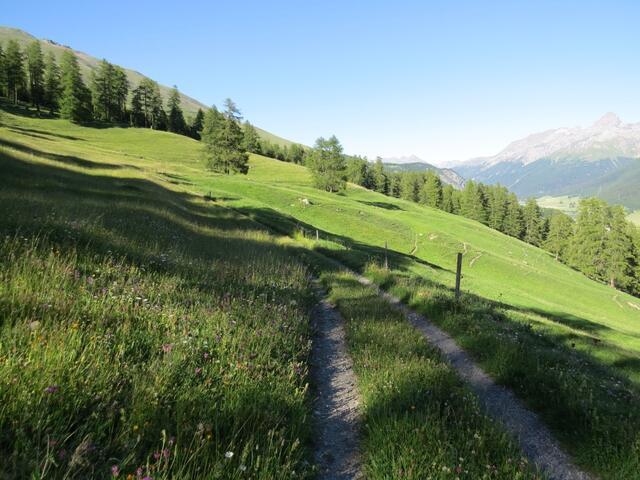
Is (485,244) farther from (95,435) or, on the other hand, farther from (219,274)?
(95,435)

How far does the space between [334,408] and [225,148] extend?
71475mm

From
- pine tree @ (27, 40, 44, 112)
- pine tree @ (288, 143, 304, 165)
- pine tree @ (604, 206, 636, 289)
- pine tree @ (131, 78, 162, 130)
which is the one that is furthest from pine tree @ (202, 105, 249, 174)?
pine tree @ (288, 143, 304, 165)

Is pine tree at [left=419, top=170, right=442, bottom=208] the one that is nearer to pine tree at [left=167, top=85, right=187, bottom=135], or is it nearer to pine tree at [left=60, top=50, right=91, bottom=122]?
pine tree at [left=167, top=85, right=187, bottom=135]

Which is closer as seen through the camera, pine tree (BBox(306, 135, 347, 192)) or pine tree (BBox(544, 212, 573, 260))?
pine tree (BBox(306, 135, 347, 192))

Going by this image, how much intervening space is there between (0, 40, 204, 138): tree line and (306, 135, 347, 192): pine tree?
59363mm

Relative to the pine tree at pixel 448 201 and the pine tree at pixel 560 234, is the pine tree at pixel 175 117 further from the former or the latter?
the pine tree at pixel 560 234

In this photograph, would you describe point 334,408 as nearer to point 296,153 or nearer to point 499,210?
point 499,210

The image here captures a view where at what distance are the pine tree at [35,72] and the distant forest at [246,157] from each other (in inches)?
9.4

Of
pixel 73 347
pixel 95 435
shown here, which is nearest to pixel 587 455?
pixel 95 435

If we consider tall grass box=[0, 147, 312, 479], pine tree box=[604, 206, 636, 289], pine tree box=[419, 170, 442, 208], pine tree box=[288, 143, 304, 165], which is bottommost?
pine tree box=[604, 206, 636, 289]

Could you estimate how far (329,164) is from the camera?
88.7 meters

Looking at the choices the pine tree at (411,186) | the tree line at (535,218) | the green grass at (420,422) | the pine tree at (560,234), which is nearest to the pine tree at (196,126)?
the tree line at (535,218)

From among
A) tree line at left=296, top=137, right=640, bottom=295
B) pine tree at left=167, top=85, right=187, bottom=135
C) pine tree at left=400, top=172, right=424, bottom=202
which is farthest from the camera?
pine tree at left=400, top=172, right=424, bottom=202

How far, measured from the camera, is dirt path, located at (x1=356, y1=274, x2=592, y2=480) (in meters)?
4.86
